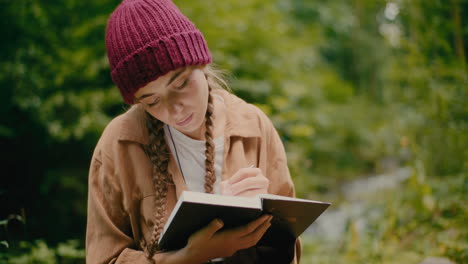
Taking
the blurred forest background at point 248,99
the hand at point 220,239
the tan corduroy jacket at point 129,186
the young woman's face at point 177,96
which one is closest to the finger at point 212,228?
the hand at point 220,239

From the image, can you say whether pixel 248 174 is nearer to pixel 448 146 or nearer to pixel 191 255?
pixel 191 255

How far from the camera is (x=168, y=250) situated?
141 cm

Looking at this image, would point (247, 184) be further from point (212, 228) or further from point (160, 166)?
point (160, 166)

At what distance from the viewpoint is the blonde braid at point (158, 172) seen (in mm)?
1389

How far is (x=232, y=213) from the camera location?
3.96 ft

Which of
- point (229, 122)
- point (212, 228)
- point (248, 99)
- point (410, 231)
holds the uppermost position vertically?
point (229, 122)

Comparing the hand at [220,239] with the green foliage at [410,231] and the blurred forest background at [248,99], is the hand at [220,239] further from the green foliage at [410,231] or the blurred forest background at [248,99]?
the green foliage at [410,231]

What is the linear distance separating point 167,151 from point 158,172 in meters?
0.11

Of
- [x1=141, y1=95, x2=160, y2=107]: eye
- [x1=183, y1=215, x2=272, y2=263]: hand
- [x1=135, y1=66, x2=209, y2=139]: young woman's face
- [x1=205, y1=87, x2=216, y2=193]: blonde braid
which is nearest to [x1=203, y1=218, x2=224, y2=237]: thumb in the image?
[x1=183, y1=215, x2=272, y2=263]: hand

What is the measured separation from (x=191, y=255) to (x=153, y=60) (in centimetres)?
73

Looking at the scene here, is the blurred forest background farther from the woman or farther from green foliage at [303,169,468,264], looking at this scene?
the woman

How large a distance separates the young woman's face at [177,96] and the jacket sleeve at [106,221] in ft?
1.01

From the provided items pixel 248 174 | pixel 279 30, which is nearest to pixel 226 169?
pixel 248 174

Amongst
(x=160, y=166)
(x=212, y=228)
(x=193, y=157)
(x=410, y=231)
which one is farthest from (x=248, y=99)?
(x=212, y=228)
